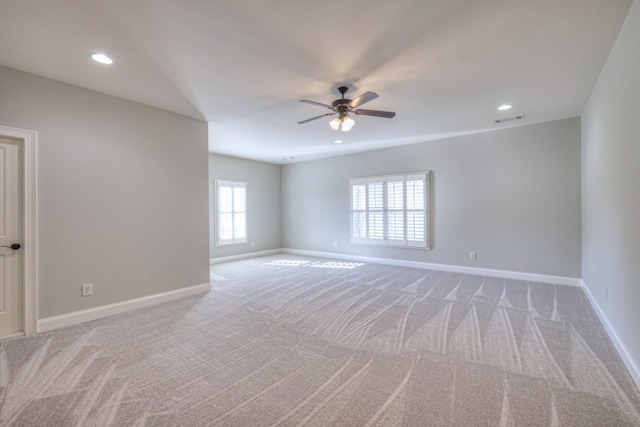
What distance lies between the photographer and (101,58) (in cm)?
269

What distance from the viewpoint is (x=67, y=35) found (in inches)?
92.2

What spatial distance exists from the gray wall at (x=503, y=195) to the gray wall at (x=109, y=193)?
164 inches

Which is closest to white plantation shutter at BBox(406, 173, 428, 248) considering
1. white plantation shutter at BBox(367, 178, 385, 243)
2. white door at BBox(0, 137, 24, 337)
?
white plantation shutter at BBox(367, 178, 385, 243)

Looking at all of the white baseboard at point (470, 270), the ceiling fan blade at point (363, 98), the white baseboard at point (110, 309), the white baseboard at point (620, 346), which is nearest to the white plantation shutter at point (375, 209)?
the white baseboard at point (470, 270)

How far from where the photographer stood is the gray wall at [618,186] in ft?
7.06

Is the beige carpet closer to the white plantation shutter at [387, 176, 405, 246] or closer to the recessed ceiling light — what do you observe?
the white plantation shutter at [387, 176, 405, 246]

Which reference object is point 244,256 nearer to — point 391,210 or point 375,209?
point 375,209

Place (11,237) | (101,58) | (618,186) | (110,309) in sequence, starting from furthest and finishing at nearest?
(110,309), (11,237), (101,58), (618,186)

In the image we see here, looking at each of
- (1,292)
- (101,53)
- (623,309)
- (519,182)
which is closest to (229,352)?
(1,292)

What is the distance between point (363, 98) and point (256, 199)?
18.0ft

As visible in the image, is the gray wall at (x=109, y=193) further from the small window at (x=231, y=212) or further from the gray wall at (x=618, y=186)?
the gray wall at (x=618, y=186)

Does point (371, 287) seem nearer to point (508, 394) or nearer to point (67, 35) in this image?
point (508, 394)

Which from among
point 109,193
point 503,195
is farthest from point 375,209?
point 109,193

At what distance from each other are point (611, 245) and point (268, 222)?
7.03m
